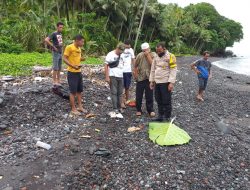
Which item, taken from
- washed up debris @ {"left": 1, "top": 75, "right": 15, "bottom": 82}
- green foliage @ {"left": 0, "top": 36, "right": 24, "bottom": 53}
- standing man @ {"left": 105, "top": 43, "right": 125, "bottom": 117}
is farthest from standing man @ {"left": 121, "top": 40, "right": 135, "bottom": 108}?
green foliage @ {"left": 0, "top": 36, "right": 24, "bottom": 53}

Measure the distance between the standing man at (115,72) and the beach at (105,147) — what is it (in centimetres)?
56

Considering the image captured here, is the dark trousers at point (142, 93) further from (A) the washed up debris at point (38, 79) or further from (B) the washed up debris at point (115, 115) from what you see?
(A) the washed up debris at point (38, 79)

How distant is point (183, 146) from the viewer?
7.01 metres

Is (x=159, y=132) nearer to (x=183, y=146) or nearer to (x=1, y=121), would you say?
(x=183, y=146)

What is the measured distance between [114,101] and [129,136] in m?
1.44

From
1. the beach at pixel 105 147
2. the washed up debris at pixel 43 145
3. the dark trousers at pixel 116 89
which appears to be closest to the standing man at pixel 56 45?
the beach at pixel 105 147

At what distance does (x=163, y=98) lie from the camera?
8031 mm

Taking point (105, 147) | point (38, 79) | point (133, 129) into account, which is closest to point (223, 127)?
point (133, 129)

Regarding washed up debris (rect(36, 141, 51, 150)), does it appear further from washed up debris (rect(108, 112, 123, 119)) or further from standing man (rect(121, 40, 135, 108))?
standing man (rect(121, 40, 135, 108))

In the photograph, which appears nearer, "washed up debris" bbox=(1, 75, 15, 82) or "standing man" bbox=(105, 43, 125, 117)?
"standing man" bbox=(105, 43, 125, 117)

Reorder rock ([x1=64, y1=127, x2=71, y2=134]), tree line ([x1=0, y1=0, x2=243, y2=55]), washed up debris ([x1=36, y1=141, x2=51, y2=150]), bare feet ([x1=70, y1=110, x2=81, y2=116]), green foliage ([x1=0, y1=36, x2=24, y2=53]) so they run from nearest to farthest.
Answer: washed up debris ([x1=36, y1=141, x2=51, y2=150]) < rock ([x1=64, y1=127, x2=71, y2=134]) < bare feet ([x1=70, y1=110, x2=81, y2=116]) < green foliage ([x1=0, y1=36, x2=24, y2=53]) < tree line ([x1=0, y1=0, x2=243, y2=55])

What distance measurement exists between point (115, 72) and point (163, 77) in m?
1.28

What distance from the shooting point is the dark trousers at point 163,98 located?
797 centimetres

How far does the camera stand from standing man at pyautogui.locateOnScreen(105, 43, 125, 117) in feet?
27.2
